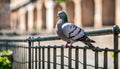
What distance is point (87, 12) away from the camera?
37.7 m

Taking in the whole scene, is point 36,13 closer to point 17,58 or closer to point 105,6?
point 105,6

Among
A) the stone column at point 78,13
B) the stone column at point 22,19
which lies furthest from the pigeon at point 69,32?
the stone column at point 22,19

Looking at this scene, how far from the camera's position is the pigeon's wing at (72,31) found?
454 centimetres

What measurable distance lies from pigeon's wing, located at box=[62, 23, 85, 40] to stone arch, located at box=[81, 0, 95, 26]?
32.9m

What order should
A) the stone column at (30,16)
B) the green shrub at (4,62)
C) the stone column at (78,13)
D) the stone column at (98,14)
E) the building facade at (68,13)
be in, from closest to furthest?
the green shrub at (4,62), the building facade at (68,13), the stone column at (98,14), the stone column at (78,13), the stone column at (30,16)

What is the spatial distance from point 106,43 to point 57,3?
23.7 metres

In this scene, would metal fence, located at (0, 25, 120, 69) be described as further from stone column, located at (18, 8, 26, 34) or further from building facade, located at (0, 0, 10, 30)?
building facade, located at (0, 0, 10, 30)

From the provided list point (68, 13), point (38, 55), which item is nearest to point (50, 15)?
point (68, 13)

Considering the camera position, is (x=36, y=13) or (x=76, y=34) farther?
(x=36, y=13)

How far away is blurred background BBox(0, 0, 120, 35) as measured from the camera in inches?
1319

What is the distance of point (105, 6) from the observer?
33.4 metres

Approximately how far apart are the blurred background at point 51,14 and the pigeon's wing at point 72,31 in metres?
25.1

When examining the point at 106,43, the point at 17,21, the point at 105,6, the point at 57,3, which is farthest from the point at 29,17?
the point at 106,43

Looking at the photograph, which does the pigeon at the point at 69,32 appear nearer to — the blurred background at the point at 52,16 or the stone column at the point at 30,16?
the blurred background at the point at 52,16
